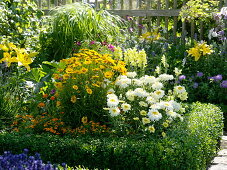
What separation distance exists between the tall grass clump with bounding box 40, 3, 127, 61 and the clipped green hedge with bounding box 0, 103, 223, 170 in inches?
131

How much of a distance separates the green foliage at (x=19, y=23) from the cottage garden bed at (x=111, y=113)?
1.39ft

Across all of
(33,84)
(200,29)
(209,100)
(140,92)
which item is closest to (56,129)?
(140,92)

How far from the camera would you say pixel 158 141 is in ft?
13.0

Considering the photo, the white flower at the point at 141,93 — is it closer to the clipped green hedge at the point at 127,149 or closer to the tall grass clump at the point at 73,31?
the clipped green hedge at the point at 127,149

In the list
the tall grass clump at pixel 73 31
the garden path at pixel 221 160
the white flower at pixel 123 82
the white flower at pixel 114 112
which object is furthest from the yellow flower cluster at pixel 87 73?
the tall grass clump at pixel 73 31

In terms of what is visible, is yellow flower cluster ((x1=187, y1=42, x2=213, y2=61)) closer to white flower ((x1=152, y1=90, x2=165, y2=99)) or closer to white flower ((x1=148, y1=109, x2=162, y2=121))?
white flower ((x1=152, y1=90, x2=165, y2=99))

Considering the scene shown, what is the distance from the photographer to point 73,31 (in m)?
7.41

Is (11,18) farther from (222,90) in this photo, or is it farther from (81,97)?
(222,90)

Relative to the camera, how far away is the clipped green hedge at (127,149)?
3734 mm

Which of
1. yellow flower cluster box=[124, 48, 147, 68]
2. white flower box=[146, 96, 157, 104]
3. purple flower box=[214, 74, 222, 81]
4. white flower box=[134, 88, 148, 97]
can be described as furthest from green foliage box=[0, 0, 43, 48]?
white flower box=[146, 96, 157, 104]

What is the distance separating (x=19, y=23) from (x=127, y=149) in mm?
4635

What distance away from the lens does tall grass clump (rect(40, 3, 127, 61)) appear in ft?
24.1

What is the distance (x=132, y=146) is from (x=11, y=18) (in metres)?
4.72

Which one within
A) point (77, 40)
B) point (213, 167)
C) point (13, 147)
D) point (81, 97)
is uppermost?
point (77, 40)
